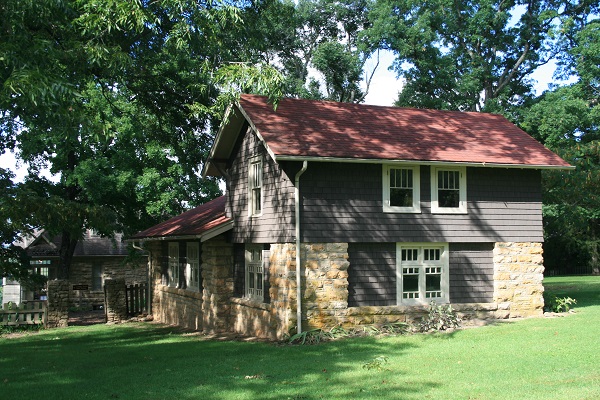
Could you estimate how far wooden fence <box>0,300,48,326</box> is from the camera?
2266cm

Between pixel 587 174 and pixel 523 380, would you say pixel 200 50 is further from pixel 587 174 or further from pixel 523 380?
pixel 587 174

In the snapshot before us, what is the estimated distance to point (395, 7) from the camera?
36.9 meters

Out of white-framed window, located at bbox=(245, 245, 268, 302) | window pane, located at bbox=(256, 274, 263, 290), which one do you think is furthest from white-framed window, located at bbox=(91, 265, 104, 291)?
window pane, located at bbox=(256, 274, 263, 290)

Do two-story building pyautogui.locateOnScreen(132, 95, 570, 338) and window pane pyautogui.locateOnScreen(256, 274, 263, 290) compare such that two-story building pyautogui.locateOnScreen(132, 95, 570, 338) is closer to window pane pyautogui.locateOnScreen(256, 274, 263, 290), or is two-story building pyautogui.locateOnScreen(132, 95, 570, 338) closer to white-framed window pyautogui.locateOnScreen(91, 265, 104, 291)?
window pane pyautogui.locateOnScreen(256, 274, 263, 290)

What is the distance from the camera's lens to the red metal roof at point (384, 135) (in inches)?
640

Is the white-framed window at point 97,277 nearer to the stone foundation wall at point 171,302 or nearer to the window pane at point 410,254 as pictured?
the stone foundation wall at point 171,302

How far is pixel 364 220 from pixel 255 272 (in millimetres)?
3691

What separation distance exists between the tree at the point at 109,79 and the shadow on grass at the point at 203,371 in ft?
10.1

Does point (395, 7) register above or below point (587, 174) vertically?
above

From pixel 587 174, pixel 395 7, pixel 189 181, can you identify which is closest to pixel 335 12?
pixel 395 7

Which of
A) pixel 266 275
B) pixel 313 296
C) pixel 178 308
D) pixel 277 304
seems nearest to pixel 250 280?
pixel 266 275

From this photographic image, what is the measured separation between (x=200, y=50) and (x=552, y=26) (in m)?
24.8

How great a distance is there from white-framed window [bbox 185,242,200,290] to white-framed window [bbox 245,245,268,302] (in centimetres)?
303

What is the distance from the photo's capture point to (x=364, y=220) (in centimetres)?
1653
